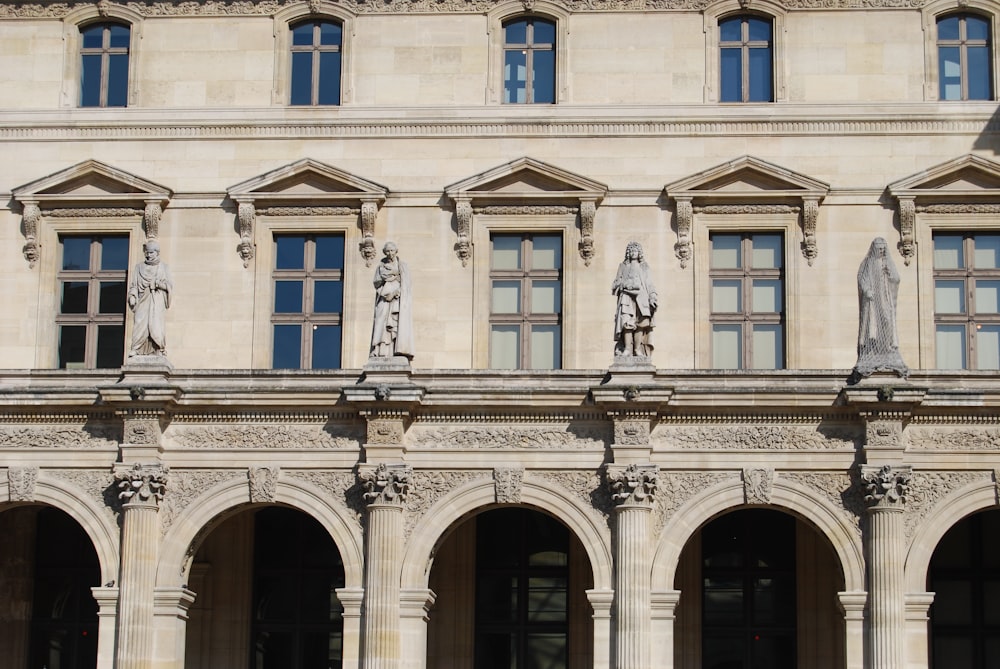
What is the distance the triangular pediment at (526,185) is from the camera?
1196 inches

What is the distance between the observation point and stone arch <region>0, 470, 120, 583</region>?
88.9 ft

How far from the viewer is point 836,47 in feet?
102

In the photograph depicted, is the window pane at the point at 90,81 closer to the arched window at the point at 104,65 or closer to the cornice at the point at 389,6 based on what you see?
the arched window at the point at 104,65

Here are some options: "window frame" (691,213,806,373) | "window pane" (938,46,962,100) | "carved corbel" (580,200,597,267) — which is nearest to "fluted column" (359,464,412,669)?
"carved corbel" (580,200,597,267)

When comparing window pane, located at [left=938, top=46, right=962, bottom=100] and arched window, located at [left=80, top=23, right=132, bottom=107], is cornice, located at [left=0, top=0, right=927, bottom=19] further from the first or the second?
window pane, located at [left=938, top=46, right=962, bottom=100]

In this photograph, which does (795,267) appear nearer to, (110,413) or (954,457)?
(954,457)

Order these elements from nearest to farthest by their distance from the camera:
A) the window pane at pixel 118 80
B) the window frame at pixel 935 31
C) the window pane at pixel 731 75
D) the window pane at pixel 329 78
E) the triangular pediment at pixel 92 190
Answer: the window frame at pixel 935 31 < the triangular pediment at pixel 92 190 < the window pane at pixel 731 75 < the window pane at pixel 329 78 < the window pane at pixel 118 80

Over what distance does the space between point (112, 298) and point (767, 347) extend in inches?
411

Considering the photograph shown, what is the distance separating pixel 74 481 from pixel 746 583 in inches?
404

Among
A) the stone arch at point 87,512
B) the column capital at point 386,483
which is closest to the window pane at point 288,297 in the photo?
the column capital at point 386,483

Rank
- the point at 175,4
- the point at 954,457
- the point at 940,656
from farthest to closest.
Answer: the point at 175,4
the point at 940,656
the point at 954,457

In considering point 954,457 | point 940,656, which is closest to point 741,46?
point 954,457

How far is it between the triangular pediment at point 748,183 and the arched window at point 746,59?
138cm

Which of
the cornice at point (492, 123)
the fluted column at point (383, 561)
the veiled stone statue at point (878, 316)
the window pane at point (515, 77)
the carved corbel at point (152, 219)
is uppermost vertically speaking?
the window pane at point (515, 77)
